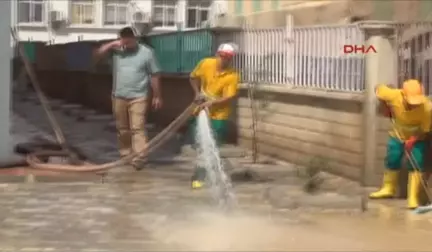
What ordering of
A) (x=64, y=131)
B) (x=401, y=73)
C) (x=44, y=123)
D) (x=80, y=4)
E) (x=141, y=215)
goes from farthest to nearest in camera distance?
(x=80, y=4), (x=44, y=123), (x=64, y=131), (x=401, y=73), (x=141, y=215)

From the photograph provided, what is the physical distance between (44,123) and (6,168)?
7524 millimetres

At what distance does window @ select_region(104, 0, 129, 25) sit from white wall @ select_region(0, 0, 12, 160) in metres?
23.5

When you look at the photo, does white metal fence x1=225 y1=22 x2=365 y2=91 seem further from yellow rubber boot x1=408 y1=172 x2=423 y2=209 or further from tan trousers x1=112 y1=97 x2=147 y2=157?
tan trousers x1=112 y1=97 x2=147 y2=157

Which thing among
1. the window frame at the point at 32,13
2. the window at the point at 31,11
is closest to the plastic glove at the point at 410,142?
the window frame at the point at 32,13

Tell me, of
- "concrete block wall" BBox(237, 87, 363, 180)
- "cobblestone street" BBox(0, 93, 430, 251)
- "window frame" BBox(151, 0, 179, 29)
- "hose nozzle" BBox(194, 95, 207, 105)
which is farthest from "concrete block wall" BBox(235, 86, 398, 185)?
"window frame" BBox(151, 0, 179, 29)

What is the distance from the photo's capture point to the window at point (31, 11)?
3434 cm

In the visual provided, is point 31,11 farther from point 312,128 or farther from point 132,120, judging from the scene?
point 312,128

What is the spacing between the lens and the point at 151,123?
17.6m

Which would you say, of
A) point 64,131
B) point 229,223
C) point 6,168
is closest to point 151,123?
point 64,131

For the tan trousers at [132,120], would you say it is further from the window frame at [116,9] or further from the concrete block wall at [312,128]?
the window frame at [116,9]

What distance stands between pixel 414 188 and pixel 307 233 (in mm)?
1915

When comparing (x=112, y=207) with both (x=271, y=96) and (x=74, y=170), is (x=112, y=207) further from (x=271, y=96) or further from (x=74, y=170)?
(x=271, y=96)

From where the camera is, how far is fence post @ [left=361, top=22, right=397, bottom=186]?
10422 millimetres

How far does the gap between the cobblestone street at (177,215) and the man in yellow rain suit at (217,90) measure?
2.26ft
